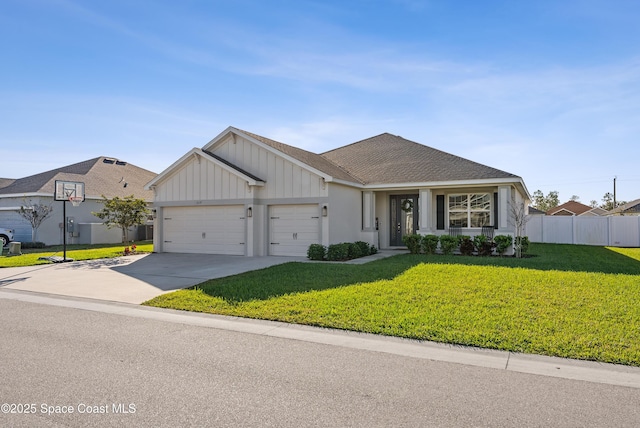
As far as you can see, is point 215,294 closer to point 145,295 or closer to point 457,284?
point 145,295

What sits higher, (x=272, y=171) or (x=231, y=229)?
(x=272, y=171)

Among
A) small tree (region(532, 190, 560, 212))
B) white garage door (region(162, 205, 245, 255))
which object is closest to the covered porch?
white garage door (region(162, 205, 245, 255))

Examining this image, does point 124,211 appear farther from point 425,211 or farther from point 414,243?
point 425,211

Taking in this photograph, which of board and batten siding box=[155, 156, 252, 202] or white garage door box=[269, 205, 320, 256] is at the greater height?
board and batten siding box=[155, 156, 252, 202]

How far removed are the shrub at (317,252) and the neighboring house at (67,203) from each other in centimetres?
1464

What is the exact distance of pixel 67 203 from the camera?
23.3 metres

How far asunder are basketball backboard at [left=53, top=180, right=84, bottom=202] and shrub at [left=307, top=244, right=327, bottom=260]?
9813 mm

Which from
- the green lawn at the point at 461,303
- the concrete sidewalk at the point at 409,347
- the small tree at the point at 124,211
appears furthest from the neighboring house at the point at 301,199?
the concrete sidewalk at the point at 409,347

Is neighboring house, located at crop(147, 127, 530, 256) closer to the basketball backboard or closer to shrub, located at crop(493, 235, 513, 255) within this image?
shrub, located at crop(493, 235, 513, 255)

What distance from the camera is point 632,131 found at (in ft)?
62.8

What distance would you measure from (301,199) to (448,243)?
6.04 m

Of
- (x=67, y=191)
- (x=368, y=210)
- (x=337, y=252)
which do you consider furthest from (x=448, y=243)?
(x=67, y=191)

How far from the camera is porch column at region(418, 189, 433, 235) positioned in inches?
674

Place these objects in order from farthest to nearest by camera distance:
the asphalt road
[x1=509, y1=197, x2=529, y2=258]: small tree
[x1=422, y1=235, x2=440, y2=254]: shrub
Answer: [x1=422, y1=235, x2=440, y2=254]: shrub → [x1=509, y1=197, x2=529, y2=258]: small tree → the asphalt road
